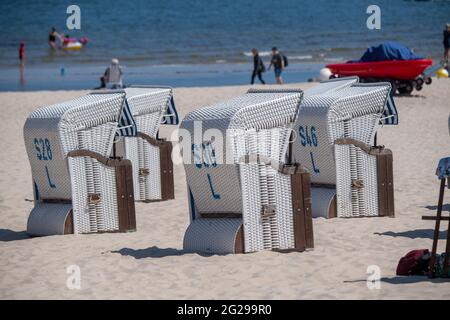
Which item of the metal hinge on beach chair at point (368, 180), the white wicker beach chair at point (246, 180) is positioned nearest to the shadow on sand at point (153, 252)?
the white wicker beach chair at point (246, 180)

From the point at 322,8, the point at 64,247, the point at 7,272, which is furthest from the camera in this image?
the point at 322,8

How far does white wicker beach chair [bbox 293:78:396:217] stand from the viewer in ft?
39.2

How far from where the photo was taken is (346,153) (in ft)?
39.6

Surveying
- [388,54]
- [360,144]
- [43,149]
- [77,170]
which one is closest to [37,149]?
[43,149]

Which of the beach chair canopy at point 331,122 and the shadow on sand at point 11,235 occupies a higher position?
the beach chair canopy at point 331,122

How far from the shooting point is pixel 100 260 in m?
10.1

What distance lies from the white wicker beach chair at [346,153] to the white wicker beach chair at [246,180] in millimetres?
1751

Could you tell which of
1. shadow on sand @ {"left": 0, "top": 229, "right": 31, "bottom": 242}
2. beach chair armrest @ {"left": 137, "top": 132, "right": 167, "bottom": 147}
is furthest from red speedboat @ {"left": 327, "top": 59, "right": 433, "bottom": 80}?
shadow on sand @ {"left": 0, "top": 229, "right": 31, "bottom": 242}

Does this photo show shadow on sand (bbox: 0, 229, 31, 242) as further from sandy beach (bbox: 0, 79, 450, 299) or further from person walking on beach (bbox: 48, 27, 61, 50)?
person walking on beach (bbox: 48, 27, 61, 50)

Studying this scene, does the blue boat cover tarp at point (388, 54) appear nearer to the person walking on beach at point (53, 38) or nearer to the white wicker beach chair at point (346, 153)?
the white wicker beach chair at point (346, 153)

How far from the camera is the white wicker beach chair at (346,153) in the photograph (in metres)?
11.9

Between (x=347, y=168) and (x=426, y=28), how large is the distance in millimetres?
44926
